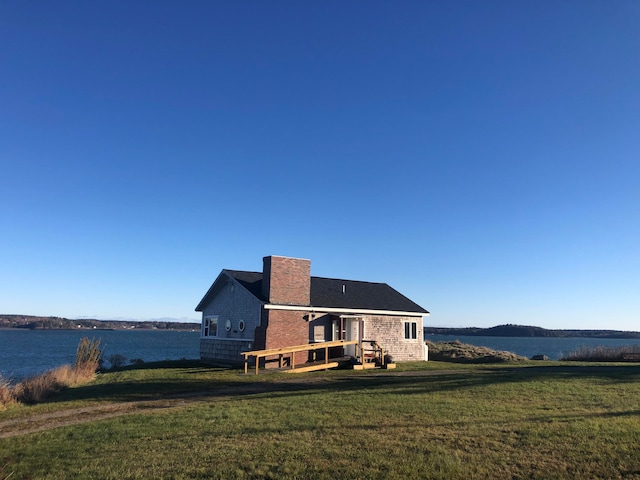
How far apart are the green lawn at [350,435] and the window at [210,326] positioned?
12.3 metres

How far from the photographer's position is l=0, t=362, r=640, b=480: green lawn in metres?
7.26

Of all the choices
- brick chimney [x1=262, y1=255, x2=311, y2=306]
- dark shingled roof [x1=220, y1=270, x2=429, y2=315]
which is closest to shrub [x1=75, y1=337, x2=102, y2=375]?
dark shingled roof [x1=220, y1=270, x2=429, y2=315]

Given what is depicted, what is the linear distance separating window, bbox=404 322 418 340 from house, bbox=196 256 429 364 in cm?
6

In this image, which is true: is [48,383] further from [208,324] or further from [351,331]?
[351,331]

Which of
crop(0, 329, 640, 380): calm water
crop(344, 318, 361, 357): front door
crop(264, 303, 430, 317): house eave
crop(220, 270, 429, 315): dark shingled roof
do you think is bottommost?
crop(0, 329, 640, 380): calm water

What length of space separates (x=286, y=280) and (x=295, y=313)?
170cm

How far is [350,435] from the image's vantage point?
9.09 meters

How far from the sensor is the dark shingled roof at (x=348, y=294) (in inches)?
1055

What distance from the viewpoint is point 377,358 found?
25172 mm

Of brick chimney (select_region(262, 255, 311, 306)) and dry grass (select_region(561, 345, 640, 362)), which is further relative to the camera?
dry grass (select_region(561, 345, 640, 362))

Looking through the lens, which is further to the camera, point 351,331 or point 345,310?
point 351,331

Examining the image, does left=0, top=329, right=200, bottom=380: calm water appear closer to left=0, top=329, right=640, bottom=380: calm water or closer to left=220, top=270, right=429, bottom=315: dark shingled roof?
left=0, top=329, right=640, bottom=380: calm water

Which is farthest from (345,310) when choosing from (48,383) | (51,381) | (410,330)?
(48,383)

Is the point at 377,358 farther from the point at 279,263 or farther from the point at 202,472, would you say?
the point at 202,472
